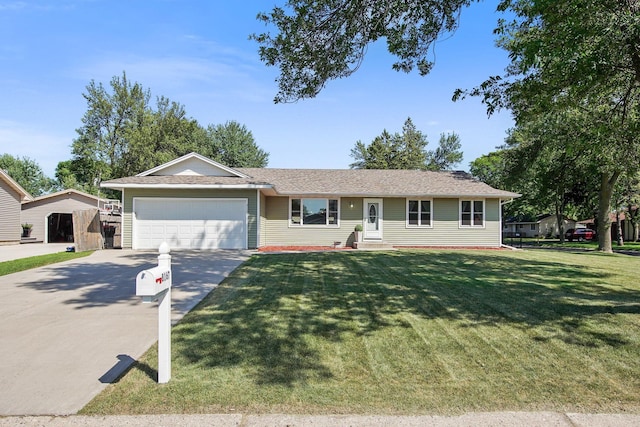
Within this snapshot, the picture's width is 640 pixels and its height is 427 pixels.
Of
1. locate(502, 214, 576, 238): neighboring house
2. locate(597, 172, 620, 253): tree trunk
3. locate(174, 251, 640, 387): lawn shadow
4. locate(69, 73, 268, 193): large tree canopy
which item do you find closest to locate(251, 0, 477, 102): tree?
locate(174, 251, 640, 387): lawn shadow

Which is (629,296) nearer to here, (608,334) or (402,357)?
(608,334)

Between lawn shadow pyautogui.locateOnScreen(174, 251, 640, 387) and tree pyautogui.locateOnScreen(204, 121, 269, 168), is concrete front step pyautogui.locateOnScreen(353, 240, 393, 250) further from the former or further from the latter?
tree pyautogui.locateOnScreen(204, 121, 269, 168)

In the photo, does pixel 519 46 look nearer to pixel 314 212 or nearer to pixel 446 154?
pixel 314 212

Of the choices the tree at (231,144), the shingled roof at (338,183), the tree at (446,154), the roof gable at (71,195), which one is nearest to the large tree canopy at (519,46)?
the shingled roof at (338,183)

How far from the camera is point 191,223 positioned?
16781 millimetres

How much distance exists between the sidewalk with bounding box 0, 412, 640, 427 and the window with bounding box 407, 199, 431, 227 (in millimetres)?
16720

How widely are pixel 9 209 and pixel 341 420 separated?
26.1m

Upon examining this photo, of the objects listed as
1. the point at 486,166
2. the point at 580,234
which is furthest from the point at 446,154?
the point at 580,234

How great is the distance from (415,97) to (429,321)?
27.0 ft

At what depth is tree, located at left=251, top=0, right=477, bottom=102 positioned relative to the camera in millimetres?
6496

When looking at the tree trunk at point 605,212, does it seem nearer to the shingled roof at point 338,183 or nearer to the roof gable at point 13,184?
the shingled roof at point 338,183

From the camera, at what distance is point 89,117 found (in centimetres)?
3822

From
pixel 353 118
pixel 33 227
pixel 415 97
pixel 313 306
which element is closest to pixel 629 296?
pixel 313 306

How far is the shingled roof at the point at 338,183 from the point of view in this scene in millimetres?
16297
